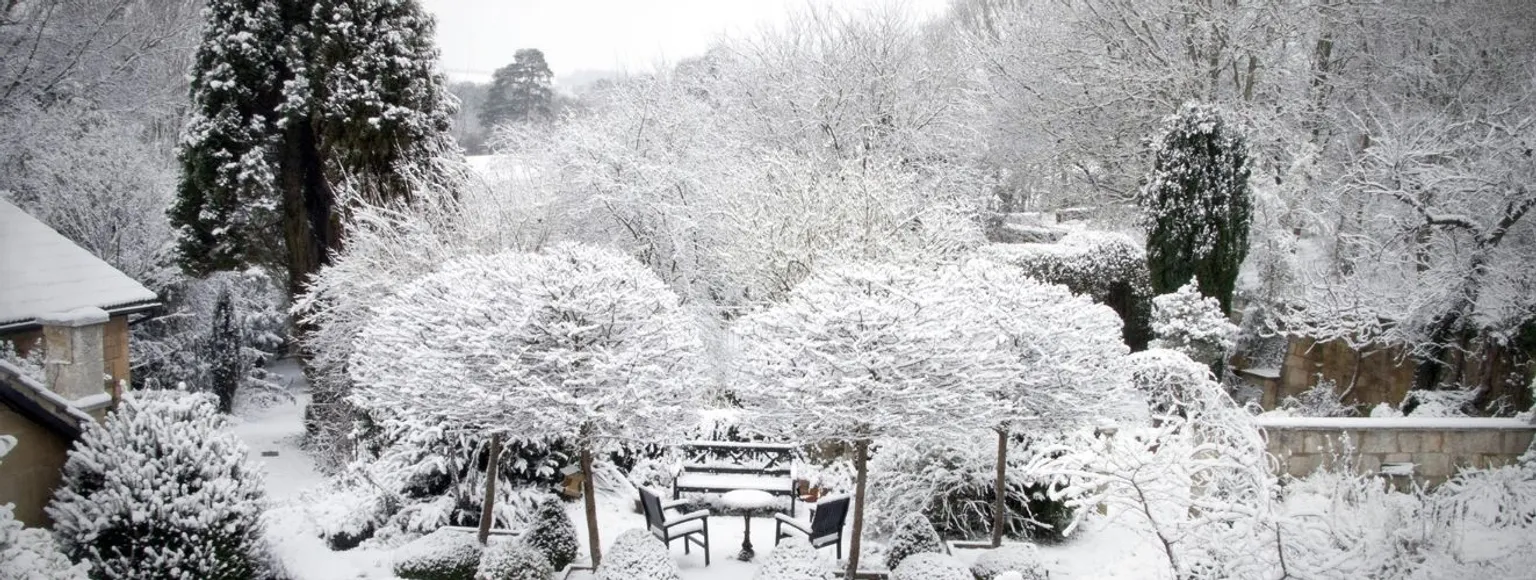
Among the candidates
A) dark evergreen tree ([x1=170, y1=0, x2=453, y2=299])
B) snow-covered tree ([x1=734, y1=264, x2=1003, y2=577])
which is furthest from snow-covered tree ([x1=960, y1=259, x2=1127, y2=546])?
dark evergreen tree ([x1=170, y1=0, x2=453, y2=299])

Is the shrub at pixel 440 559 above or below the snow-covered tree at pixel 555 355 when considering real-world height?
below

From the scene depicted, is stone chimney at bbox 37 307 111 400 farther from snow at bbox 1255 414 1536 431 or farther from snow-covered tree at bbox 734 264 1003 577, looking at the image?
snow at bbox 1255 414 1536 431

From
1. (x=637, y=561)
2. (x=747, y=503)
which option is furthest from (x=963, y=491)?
(x=637, y=561)

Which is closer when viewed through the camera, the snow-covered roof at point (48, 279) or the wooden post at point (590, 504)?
the snow-covered roof at point (48, 279)

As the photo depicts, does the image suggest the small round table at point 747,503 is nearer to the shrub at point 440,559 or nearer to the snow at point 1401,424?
the shrub at point 440,559

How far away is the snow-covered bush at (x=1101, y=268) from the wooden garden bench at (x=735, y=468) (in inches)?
248

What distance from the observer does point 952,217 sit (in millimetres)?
13148

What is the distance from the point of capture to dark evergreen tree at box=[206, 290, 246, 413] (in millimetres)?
14648

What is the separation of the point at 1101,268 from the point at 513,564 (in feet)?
37.3

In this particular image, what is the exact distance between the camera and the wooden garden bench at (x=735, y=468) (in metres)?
8.95

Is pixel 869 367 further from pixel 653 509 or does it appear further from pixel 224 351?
pixel 224 351

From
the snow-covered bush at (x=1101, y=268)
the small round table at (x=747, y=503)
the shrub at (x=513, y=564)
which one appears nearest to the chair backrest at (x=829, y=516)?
the small round table at (x=747, y=503)

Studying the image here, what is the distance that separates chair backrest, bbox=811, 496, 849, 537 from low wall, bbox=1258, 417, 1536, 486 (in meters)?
3.98

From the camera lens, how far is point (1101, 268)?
581 inches
